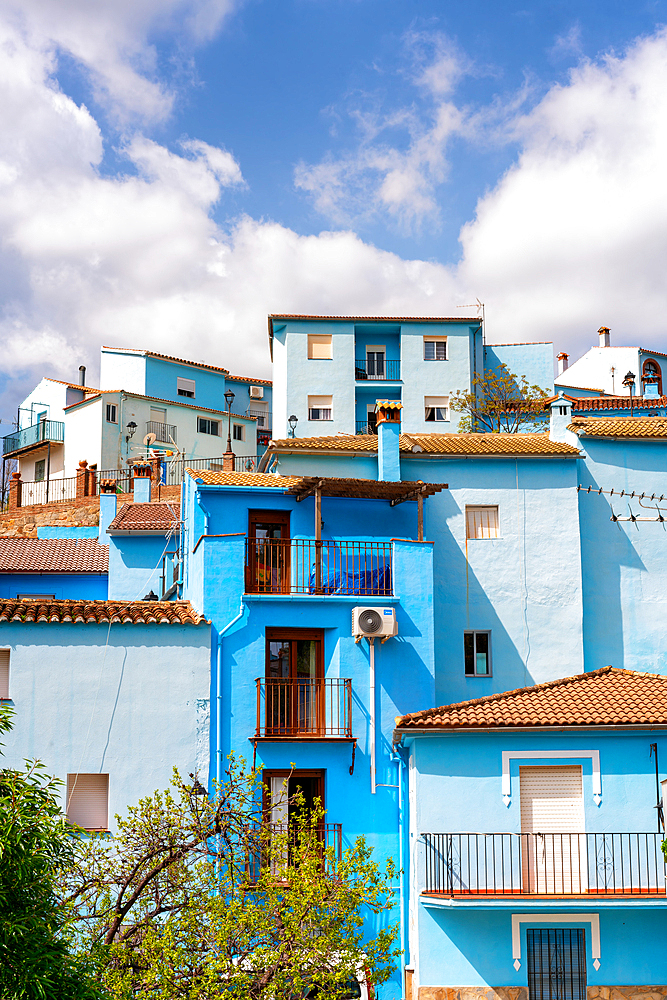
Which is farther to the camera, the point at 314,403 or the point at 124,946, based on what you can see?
the point at 314,403

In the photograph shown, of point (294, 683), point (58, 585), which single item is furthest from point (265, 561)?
point (58, 585)

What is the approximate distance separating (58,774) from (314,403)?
2732cm

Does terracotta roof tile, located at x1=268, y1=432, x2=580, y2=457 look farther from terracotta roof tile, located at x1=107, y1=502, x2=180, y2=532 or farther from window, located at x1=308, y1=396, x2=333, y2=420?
window, located at x1=308, y1=396, x2=333, y2=420

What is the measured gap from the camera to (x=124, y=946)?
15.7m

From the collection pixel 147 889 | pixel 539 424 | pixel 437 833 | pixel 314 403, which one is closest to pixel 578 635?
pixel 437 833

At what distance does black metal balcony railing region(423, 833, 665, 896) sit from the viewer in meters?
19.6

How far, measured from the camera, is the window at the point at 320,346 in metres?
46.5

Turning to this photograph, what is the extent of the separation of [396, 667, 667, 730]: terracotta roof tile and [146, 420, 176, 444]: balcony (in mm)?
35681

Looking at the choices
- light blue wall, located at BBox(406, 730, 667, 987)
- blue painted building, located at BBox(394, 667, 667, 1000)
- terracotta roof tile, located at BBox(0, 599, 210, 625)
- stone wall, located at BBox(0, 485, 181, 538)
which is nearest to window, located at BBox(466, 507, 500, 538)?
blue painted building, located at BBox(394, 667, 667, 1000)

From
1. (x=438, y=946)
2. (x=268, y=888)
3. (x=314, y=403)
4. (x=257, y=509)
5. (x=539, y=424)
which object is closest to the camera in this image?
(x=268, y=888)

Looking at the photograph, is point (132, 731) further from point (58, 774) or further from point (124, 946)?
point (124, 946)

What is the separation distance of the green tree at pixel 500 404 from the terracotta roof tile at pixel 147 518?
1213cm

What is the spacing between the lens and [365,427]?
45.9 m

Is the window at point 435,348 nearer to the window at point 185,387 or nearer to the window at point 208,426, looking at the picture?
the window at point 208,426
